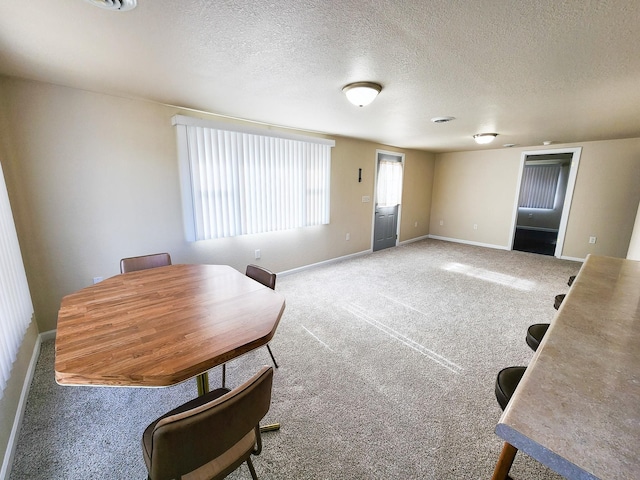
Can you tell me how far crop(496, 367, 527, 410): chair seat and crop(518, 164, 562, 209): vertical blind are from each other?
8569mm

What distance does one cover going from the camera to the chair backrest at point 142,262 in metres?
2.19

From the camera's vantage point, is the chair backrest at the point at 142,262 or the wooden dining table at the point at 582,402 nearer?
the wooden dining table at the point at 582,402

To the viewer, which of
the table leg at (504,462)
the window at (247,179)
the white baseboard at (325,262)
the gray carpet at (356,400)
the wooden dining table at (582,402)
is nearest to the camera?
the wooden dining table at (582,402)

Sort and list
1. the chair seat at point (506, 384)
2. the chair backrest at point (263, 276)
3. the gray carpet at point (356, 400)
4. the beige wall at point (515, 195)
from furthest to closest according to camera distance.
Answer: the beige wall at point (515, 195) < the chair backrest at point (263, 276) < the gray carpet at point (356, 400) < the chair seat at point (506, 384)

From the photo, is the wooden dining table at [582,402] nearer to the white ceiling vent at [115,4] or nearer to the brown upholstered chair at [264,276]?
the brown upholstered chair at [264,276]

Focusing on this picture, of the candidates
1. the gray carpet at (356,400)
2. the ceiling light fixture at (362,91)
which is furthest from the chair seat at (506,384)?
the ceiling light fixture at (362,91)

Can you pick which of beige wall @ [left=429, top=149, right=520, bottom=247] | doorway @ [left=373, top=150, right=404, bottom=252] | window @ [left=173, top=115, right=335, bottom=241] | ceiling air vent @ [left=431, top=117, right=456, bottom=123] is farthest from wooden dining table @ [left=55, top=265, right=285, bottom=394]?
beige wall @ [left=429, top=149, right=520, bottom=247]

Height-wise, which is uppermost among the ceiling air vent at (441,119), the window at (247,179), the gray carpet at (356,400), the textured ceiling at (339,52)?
the ceiling air vent at (441,119)

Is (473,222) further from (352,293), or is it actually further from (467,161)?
(352,293)

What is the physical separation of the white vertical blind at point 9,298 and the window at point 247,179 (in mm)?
1350

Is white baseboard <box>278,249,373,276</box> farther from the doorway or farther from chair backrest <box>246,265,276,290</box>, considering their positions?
chair backrest <box>246,265,276,290</box>

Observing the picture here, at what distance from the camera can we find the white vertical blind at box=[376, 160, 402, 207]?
5.50 m

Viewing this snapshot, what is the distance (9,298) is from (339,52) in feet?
8.32

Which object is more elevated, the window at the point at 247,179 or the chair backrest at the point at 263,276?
the window at the point at 247,179
